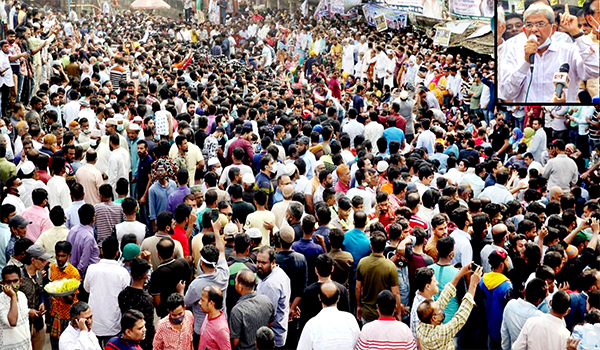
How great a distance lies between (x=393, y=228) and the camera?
6.59 metres

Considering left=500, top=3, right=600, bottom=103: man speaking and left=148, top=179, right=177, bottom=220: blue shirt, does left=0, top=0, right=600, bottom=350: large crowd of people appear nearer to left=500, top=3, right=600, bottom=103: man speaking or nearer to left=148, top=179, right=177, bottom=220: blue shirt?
left=148, top=179, right=177, bottom=220: blue shirt

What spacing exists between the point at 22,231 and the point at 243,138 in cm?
373

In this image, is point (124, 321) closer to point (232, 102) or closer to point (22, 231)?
point (22, 231)

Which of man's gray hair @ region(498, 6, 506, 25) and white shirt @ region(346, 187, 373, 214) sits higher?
man's gray hair @ region(498, 6, 506, 25)

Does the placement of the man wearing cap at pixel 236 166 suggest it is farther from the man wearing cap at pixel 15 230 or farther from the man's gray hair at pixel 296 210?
the man wearing cap at pixel 15 230

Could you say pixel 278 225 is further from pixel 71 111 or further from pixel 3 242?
pixel 71 111

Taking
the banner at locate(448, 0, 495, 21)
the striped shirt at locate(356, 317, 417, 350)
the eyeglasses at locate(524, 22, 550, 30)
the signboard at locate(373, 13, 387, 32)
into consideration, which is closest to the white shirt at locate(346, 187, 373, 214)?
the striped shirt at locate(356, 317, 417, 350)

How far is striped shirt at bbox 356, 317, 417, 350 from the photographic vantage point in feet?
16.7

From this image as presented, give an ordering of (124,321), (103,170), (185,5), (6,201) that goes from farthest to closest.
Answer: (185,5) < (103,170) < (6,201) < (124,321)

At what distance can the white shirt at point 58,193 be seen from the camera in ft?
26.8

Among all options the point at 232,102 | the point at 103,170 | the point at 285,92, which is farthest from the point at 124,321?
the point at 285,92

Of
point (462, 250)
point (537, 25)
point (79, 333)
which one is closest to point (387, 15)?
point (537, 25)

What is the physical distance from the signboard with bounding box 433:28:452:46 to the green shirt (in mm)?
14378

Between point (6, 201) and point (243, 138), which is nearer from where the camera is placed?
point (6, 201)
